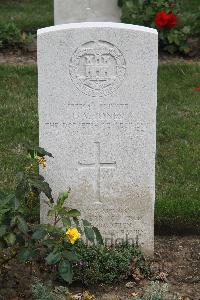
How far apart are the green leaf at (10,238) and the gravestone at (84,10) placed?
196 inches

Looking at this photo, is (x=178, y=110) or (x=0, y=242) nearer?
(x=0, y=242)

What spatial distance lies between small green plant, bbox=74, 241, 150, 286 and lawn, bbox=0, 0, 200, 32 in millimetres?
5827

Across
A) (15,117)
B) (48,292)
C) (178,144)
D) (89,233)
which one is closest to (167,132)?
(178,144)

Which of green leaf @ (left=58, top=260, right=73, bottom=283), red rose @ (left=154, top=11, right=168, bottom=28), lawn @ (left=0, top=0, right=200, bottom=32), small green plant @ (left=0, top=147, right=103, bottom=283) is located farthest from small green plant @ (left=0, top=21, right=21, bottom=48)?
green leaf @ (left=58, top=260, right=73, bottom=283)

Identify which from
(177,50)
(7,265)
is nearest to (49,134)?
(7,265)

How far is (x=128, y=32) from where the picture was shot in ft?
14.9

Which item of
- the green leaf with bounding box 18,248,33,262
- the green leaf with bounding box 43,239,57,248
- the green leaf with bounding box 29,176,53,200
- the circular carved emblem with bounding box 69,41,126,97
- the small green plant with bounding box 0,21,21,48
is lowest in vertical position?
the green leaf with bounding box 18,248,33,262

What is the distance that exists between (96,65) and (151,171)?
0.72 metres

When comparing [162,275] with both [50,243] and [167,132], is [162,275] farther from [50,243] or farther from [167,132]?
[167,132]

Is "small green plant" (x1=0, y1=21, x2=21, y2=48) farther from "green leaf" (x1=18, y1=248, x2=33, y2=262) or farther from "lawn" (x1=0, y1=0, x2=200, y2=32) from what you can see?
"green leaf" (x1=18, y1=248, x2=33, y2=262)

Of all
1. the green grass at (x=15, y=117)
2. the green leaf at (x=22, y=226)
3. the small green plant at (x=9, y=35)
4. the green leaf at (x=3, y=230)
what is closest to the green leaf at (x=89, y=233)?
the green leaf at (x=22, y=226)

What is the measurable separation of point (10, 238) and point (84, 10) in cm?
508

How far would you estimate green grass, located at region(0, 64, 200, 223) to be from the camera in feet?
18.7

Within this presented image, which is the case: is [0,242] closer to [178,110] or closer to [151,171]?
[151,171]
